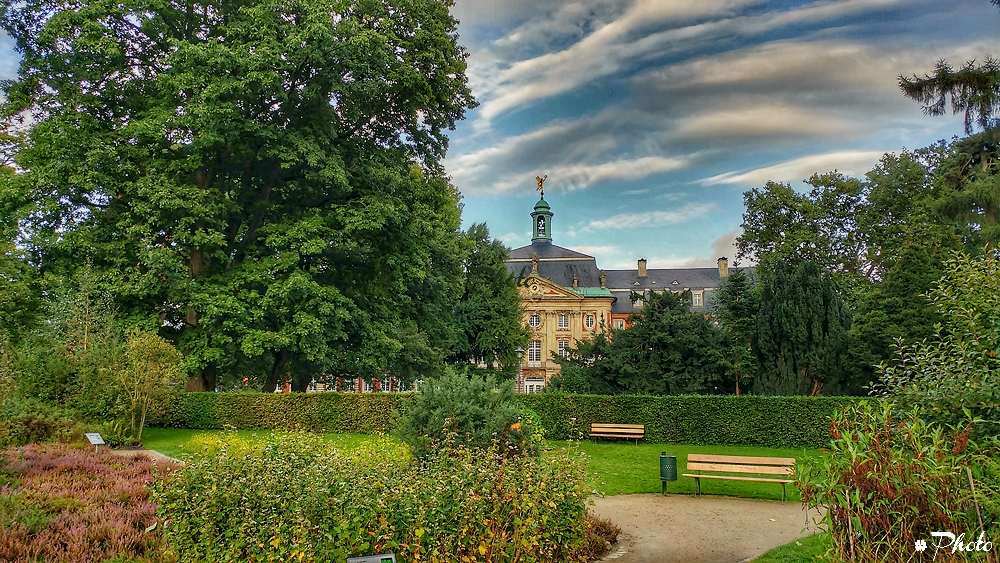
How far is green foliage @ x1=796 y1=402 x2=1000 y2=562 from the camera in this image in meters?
4.38

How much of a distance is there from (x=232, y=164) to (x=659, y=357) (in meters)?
16.1

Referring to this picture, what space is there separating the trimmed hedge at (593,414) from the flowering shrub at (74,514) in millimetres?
8453

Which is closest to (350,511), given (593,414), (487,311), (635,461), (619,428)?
(635,461)

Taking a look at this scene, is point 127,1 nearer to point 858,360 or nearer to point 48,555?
point 48,555

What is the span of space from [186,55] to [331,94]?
4426mm

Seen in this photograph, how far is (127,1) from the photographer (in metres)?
18.2

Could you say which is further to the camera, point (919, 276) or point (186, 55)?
point (919, 276)

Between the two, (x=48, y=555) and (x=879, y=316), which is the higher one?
(x=879, y=316)

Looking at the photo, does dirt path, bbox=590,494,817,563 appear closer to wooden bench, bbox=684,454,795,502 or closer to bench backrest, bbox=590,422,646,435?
wooden bench, bbox=684,454,795,502

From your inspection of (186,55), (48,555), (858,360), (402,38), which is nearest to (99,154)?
(186,55)

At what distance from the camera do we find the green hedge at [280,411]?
2022 cm

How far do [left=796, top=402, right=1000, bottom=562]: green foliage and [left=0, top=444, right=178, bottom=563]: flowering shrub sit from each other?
231 inches

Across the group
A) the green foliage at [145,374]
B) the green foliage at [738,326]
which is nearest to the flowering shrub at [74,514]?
the green foliage at [145,374]

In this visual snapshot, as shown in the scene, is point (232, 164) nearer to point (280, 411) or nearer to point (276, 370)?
point (276, 370)
